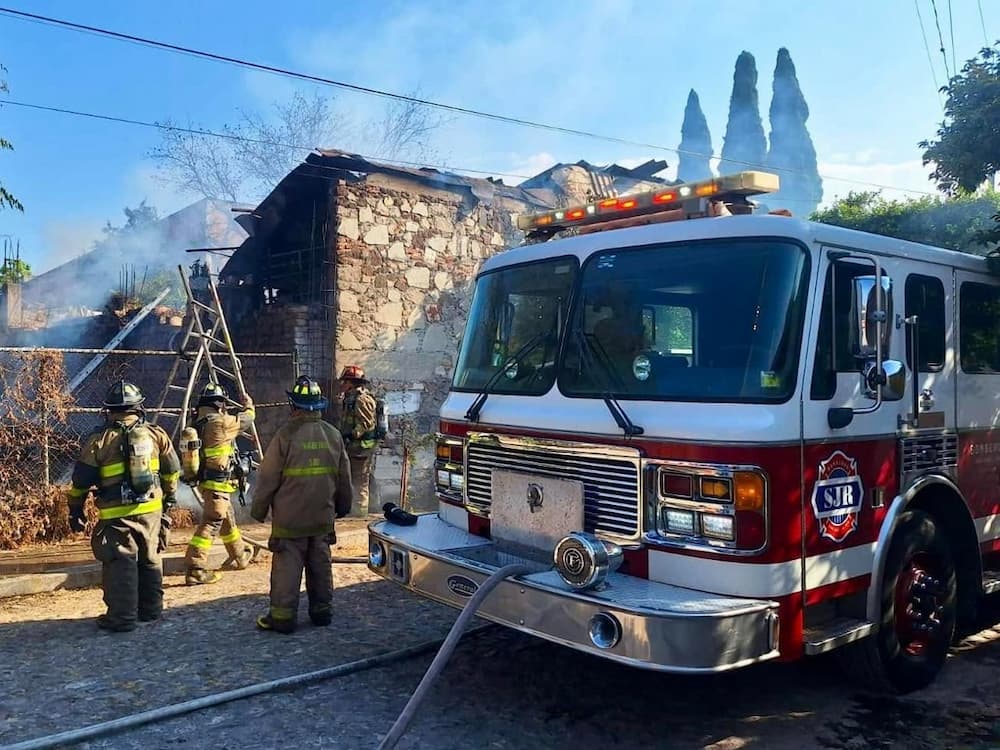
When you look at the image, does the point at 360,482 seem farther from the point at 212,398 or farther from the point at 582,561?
the point at 582,561

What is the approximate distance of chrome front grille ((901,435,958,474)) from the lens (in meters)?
4.25

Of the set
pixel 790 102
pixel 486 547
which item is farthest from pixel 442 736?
pixel 790 102

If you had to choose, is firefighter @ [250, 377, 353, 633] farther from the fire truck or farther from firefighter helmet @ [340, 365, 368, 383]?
firefighter helmet @ [340, 365, 368, 383]

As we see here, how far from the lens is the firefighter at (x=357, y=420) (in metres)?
9.20

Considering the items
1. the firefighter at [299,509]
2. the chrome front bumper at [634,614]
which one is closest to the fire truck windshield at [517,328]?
the chrome front bumper at [634,614]

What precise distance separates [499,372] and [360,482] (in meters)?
5.25

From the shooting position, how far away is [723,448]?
3.51 meters

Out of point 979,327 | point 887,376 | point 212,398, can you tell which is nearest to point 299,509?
point 212,398

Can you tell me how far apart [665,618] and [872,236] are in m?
2.25

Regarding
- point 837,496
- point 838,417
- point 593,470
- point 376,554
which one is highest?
point 838,417

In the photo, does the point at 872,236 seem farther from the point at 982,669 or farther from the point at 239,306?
the point at 239,306

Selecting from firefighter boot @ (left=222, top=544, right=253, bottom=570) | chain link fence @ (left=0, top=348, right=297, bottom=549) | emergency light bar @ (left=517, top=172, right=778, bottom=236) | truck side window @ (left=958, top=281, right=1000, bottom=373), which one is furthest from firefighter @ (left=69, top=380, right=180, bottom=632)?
truck side window @ (left=958, top=281, right=1000, bottom=373)

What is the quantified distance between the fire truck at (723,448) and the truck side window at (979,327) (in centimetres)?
2

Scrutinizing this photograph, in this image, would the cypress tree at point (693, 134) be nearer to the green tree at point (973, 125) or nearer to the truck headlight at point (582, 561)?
the green tree at point (973, 125)
